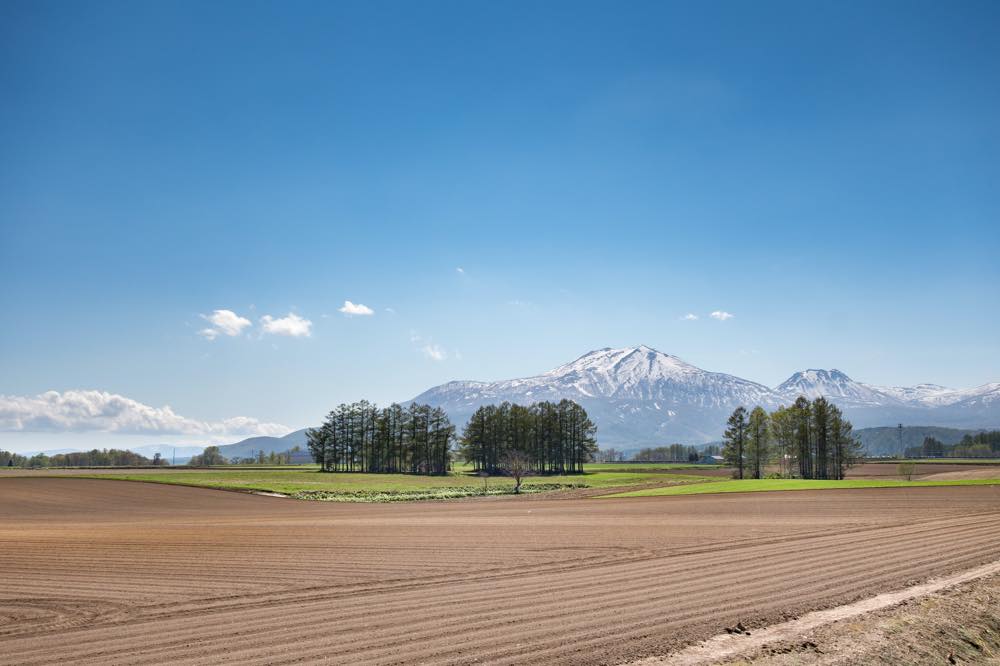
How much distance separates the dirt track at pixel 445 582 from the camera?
40.5 feet

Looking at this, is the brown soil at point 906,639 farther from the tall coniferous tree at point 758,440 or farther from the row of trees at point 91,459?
the row of trees at point 91,459

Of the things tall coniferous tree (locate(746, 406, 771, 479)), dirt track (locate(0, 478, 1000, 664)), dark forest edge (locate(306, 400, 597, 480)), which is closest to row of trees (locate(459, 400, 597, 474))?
dark forest edge (locate(306, 400, 597, 480))

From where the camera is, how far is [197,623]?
45.2 ft

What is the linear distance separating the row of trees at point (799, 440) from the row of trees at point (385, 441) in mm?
50100

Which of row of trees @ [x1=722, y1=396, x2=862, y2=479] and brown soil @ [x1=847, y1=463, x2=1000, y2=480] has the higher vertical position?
row of trees @ [x1=722, y1=396, x2=862, y2=479]

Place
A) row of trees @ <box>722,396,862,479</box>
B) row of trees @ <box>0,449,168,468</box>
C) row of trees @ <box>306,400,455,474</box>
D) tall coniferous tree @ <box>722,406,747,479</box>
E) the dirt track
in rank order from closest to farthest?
the dirt track → row of trees @ <box>722,396,862,479</box> → tall coniferous tree @ <box>722,406,747,479</box> → row of trees @ <box>306,400,455,474</box> → row of trees @ <box>0,449,168,468</box>

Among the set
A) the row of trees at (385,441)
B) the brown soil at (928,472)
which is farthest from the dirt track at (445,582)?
the row of trees at (385,441)

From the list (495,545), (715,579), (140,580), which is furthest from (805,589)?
(140,580)

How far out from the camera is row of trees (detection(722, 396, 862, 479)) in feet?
324

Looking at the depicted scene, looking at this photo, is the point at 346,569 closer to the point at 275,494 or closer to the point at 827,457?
the point at 275,494

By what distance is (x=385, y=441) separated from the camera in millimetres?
123000

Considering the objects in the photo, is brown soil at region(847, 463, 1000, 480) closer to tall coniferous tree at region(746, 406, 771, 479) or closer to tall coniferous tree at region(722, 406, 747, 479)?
tall coniferous tree at region(746, 406, 771, 479)

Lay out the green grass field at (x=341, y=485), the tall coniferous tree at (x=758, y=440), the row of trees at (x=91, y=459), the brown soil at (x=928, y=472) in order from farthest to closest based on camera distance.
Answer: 1. the row of trees at (x=91, y=459)
2. the tall coniferous tree at (x=758, y=440)
3. the brown soil at (x=928, y=472)
4. the green grass field at (x=341, y=485)

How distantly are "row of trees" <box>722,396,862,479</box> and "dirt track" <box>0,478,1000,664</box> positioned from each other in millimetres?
63862
